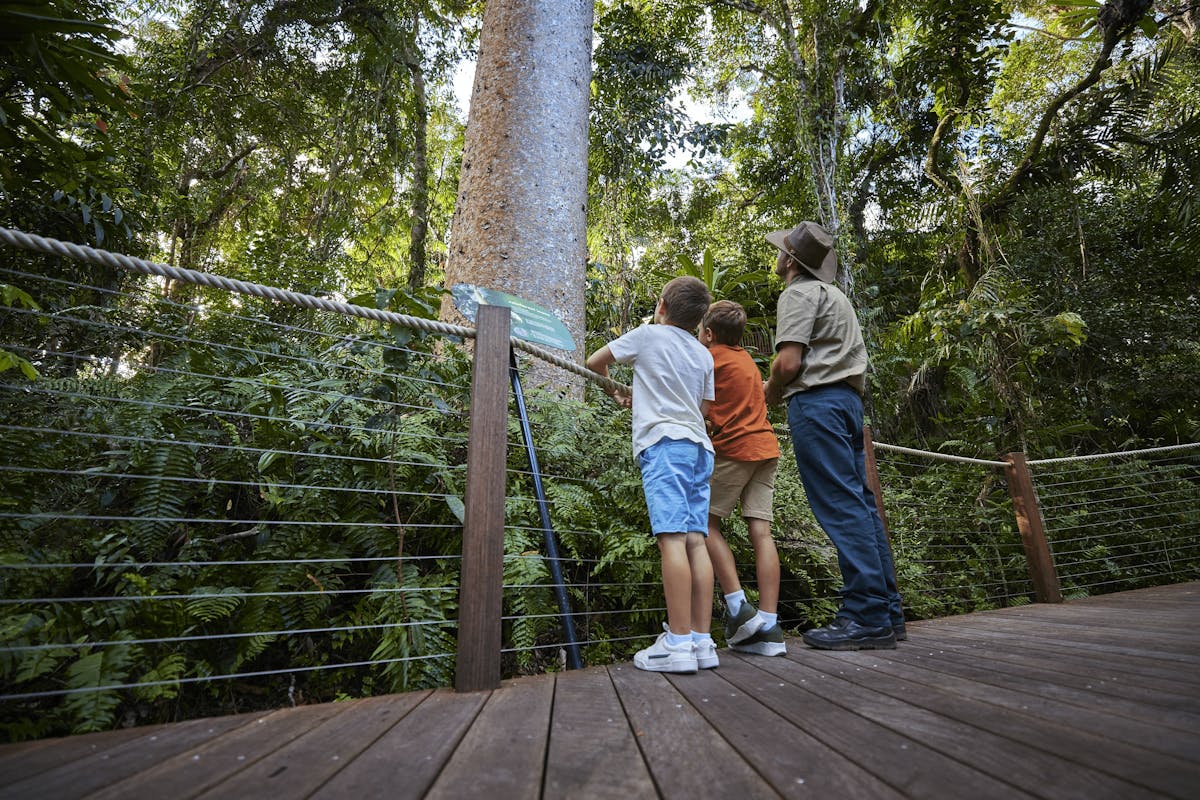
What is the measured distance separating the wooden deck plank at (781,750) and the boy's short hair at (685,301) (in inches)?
50.5

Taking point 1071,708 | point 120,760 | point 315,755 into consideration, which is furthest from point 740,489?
point 120,760

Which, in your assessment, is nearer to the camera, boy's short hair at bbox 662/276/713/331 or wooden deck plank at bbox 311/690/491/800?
wooden deck plank at bbox 311/690/491/800

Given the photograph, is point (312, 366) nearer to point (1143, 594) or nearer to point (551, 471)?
point (551, 471)

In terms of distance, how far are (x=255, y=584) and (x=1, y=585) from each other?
61cm

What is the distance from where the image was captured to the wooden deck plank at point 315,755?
3.06 ft

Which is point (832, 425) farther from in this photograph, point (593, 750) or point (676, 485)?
point (593, 750)

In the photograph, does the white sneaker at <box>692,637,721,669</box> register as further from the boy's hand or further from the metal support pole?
the boy's hand

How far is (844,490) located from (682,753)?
56.6 inches

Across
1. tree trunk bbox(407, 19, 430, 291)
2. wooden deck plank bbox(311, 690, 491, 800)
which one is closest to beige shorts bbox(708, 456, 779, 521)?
wooden deck plank bbox(311, 690, 491, 800)

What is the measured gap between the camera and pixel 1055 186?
25.3ft

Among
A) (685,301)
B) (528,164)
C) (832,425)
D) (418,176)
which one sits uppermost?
(418,176)

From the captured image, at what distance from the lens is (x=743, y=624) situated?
219 cm

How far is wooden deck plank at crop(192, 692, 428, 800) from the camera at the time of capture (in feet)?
3.06

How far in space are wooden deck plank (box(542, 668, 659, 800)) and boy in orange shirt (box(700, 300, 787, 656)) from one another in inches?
29.7
